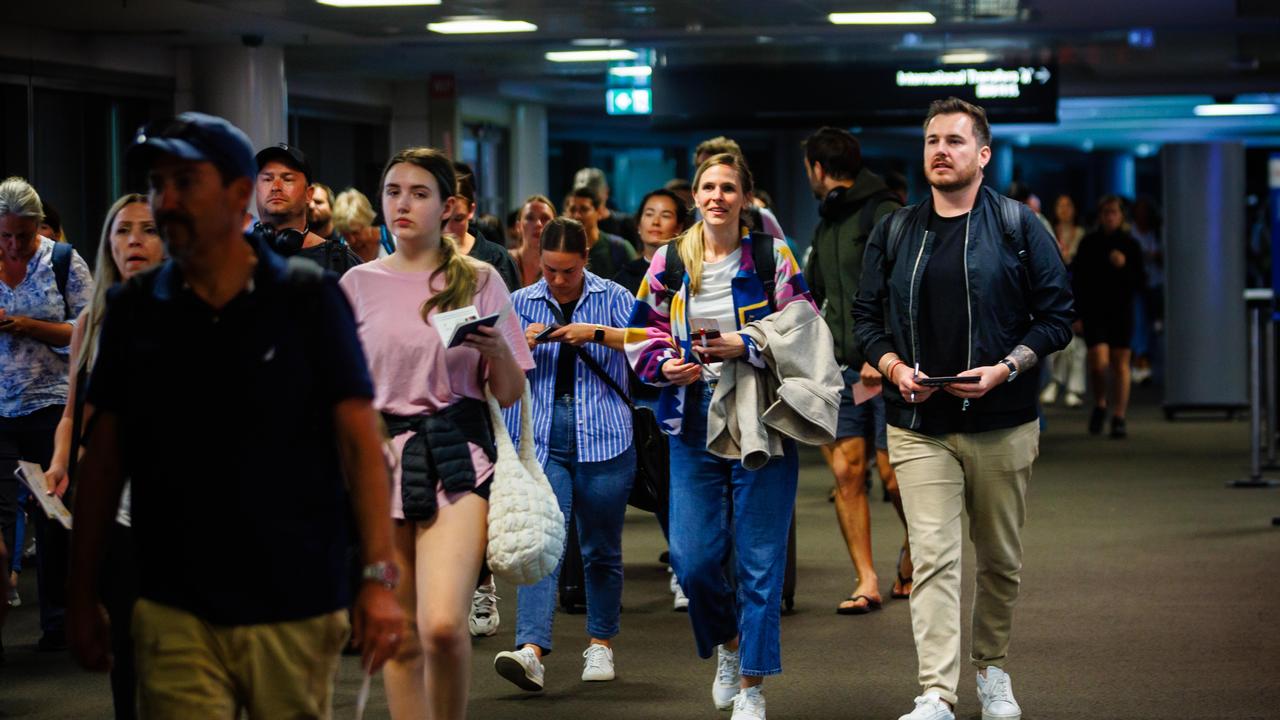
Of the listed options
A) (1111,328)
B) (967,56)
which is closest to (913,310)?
(1111,328)

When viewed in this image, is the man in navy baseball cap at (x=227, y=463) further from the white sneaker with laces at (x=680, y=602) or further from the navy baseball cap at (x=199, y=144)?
the white sneaker with laces at (x=680, y=602)

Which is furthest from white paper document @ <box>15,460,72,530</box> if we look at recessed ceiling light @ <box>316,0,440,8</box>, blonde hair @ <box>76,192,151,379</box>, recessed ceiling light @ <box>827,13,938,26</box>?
recessed ceiling light @ <box>827,13,938,26</box>

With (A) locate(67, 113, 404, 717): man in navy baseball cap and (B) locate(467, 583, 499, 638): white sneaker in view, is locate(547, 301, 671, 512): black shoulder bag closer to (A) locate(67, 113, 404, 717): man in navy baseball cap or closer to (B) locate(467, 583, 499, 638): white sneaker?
(B) locate(467, 583, 499, 638): white sneaker

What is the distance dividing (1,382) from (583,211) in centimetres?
385

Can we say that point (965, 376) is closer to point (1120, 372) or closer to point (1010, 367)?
point (1010, 367)

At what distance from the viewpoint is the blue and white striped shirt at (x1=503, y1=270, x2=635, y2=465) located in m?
6.74

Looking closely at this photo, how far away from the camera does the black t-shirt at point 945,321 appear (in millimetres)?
5844

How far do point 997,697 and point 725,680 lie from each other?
0.98 m

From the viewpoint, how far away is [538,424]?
6.79 m

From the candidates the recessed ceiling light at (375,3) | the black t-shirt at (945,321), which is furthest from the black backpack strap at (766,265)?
the recessed ceiling light at (375,3)

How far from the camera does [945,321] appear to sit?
587 cm

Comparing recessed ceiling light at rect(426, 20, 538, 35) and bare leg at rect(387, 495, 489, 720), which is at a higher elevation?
recessed ceiling light at rect(426, 20, 538, 35)

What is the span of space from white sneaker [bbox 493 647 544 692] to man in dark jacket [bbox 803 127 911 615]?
208cm

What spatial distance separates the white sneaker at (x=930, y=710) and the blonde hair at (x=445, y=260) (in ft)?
7.05
